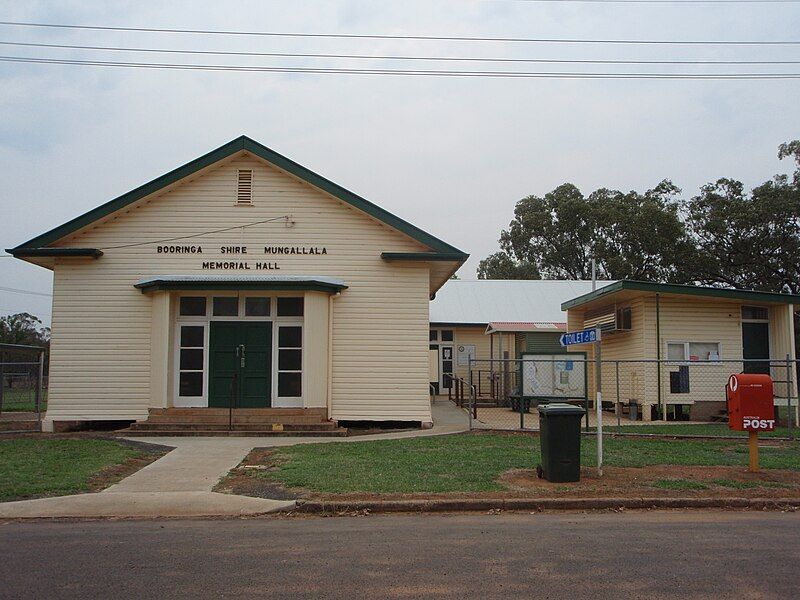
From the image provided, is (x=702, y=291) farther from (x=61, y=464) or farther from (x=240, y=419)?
(x=61, y=464)

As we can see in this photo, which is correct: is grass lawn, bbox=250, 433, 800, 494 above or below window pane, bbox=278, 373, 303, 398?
below

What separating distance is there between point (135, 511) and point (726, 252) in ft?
157

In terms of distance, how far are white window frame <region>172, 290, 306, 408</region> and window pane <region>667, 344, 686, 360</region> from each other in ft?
32.7

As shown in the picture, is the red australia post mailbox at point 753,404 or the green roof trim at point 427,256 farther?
the green roof trim at point 427,256

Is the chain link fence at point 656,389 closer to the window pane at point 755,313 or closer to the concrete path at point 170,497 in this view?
the window pane at point 755,313

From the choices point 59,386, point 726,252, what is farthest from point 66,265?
point 726,252

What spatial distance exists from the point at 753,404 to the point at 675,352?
9.70m

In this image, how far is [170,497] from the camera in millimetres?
10391

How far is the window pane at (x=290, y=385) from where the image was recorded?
18.7 metres

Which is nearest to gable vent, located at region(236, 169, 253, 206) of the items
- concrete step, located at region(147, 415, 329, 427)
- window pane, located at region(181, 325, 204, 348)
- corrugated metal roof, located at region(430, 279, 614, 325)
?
window pane, located at region(181, 325, 204, 348)

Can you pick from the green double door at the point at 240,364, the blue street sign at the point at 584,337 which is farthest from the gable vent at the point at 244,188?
the blue street sign at the point at 584,337

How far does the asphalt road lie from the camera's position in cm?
629

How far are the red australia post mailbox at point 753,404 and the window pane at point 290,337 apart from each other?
1038 centimetres

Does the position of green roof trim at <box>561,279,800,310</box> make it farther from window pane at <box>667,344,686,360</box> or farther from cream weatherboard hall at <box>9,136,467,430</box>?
cream weatherboard hall at <box>9,136,467,430</box>
